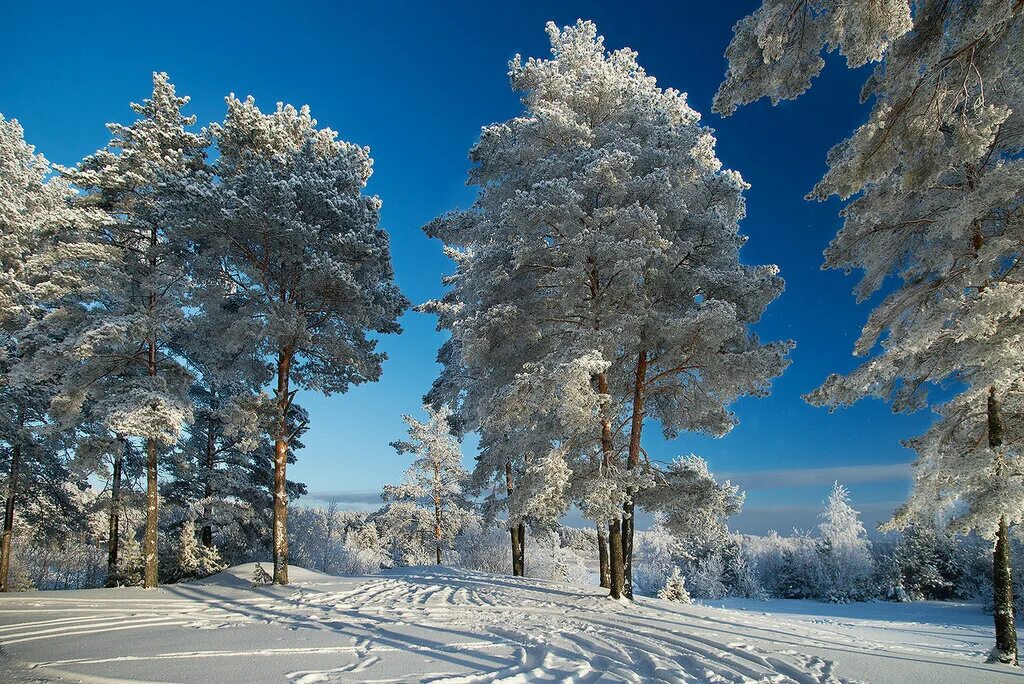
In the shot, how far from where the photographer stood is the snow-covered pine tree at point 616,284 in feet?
34.5

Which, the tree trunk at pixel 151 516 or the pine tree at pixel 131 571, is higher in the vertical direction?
the tree trunk at pixel 151 516

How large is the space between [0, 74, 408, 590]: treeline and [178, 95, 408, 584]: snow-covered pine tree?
1.8 inches

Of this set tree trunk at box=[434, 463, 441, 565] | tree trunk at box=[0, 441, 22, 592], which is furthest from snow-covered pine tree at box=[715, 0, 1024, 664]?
tree trunk at box=[434, 463, 441, 565]

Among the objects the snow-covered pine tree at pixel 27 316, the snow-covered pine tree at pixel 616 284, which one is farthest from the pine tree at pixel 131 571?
the snow-covered pine tree at pixel 616 284

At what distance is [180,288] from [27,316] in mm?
5320

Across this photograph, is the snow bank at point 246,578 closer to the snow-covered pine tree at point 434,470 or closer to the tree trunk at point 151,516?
the tree trunk at point 151,516

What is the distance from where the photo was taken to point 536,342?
1213cm

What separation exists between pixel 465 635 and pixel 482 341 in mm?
5633

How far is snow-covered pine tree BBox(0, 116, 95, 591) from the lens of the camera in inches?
538

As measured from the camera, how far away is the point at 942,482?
824cm

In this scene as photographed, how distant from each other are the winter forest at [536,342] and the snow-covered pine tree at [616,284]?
0.08 meters

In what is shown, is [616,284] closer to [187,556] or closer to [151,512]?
[151,512]

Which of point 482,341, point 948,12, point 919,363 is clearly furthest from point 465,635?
point 948,12

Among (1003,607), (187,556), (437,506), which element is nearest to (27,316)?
(187,556)
